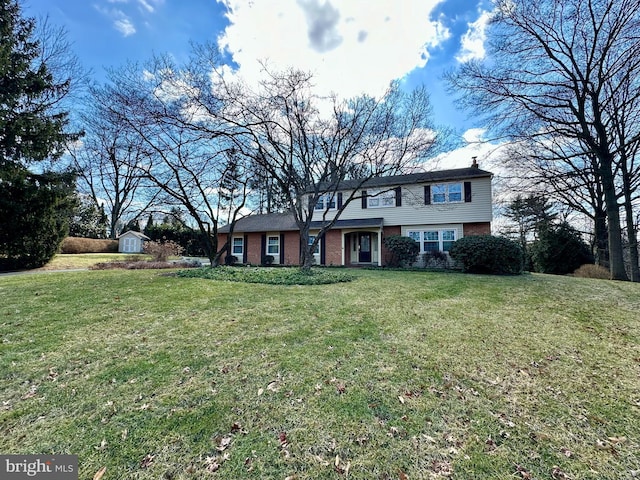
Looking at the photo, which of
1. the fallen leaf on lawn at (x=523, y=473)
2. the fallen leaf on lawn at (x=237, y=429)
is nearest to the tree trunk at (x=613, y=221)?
the fallen leaf on lawn at (x=523, y=473)

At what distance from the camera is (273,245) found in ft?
64.3

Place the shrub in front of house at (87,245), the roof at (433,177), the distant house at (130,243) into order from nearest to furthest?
A: the roof at (433,177)
the shrub in front of house at (87,245)
the distant house at (130,243)

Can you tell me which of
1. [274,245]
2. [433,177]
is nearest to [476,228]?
[433,177]

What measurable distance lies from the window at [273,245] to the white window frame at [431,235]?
8640 millimetres

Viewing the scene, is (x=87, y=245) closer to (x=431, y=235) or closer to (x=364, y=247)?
(x=364, y=247)

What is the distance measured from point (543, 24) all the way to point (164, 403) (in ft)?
55.3

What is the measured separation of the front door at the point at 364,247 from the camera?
60.1 ft

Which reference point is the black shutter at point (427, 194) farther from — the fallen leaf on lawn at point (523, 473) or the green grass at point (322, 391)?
the fallen leaf on lawn at point (523, 473)

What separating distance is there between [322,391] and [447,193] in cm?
1575

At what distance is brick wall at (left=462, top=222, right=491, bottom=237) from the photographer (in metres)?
15.4

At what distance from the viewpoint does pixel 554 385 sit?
3.12m

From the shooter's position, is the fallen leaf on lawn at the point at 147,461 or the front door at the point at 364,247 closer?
the fallen leaf on lawn at the point at 147,461

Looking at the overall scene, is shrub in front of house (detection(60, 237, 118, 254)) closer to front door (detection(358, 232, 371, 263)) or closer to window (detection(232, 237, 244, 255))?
window (detection(232, 237, 244, 255))

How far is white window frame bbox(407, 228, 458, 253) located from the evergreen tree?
18021 millimetres
